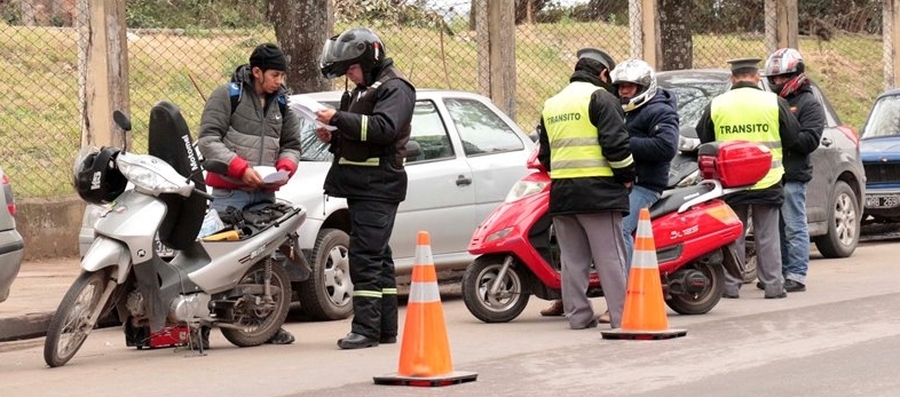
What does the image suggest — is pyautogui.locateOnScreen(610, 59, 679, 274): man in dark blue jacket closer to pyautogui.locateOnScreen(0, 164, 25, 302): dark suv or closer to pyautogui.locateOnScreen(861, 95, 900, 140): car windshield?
pyautogui.locateOnScreen(0, 164, 25, 302): dark suv

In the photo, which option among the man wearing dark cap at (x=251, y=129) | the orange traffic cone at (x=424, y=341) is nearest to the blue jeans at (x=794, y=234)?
the man wearing dark cap at (x=251, y=129)

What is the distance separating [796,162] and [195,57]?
650 centimetres

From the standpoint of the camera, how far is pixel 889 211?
19203 mm

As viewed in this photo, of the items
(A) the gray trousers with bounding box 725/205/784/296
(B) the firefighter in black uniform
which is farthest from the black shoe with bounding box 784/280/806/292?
(B) the firefighter in black uniform

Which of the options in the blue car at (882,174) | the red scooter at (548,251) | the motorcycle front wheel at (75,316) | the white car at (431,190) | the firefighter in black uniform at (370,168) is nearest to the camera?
the motorcycle front wheel at (75,316)

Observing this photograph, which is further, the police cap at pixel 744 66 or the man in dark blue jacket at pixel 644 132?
the police cap at pixel 744 66

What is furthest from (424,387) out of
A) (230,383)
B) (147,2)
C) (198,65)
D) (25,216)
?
(147,2)

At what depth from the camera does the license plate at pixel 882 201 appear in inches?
749

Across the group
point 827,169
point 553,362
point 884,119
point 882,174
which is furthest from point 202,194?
point 884,119

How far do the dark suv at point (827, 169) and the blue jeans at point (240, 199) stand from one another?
5339mm

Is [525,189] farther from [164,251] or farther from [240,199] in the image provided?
[164,251]

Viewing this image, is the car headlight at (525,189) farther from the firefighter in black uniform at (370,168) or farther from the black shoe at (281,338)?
the black shoe at (281,338)

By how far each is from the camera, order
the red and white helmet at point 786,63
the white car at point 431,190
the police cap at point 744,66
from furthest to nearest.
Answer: the red and white helmet at point 786,63 < the police cap at point 744,66 < the white car at point 431,190

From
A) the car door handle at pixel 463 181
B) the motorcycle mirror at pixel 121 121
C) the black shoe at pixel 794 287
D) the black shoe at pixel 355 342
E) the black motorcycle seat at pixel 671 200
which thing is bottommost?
the black shoe at pixel 794 287
